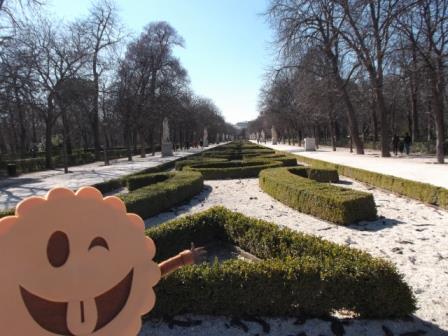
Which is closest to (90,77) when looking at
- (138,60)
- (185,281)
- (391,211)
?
(138,60)

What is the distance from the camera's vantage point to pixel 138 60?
120 feet

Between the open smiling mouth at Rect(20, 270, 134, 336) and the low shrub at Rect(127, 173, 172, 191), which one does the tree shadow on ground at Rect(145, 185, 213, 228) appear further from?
the open smiling mouth at Rect(20, 270, 134, 336)

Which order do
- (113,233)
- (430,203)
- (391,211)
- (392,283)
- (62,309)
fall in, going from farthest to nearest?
1. (430,203)
2. (391,211)
3. (392,283)
4. (113,233)
5. (62,309)

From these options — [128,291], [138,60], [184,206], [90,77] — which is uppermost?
[138,60]

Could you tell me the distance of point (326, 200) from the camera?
7.79 m

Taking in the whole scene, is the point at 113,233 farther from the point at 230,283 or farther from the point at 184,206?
the point at 184,206

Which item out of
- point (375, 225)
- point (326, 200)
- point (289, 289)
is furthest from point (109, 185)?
point (289, 289)

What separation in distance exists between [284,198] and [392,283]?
590 centimetres

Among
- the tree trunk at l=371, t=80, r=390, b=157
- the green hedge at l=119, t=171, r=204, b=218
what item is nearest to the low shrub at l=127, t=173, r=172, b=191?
the green hedge at l=119, t=171, r=204, b=218

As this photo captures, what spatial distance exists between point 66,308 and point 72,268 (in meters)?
0.19

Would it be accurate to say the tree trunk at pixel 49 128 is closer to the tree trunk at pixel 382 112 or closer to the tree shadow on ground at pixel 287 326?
the tree trunk at pixel 382 112

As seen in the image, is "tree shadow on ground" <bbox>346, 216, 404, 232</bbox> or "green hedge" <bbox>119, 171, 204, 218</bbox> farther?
"green hedge" <bbox>119, 171, 204, 218</bbox>

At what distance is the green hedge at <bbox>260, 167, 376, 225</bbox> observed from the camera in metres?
7.42

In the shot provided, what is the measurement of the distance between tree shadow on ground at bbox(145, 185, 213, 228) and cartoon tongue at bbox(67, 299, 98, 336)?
6.08 m
